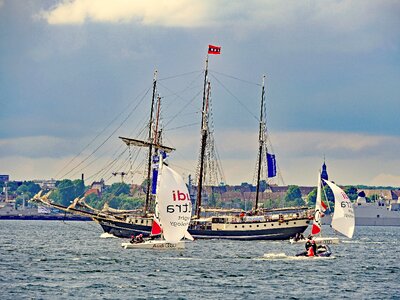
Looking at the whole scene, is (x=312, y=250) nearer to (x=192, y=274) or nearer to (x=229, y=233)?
(x=192, y=274)

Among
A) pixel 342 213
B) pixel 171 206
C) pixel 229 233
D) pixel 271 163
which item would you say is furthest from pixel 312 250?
pixel 271 163

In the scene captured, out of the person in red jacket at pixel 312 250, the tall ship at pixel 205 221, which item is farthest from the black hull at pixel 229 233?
the person in red jacket at pixel 312 250

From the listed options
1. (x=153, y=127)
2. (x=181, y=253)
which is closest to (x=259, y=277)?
(x=181, y=253)

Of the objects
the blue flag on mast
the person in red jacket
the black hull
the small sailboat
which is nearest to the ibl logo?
the small sailboat

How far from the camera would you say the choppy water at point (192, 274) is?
80500 millimetres

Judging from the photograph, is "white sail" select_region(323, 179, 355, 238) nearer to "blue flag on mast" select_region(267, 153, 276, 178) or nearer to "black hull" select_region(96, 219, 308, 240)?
"black hull" select_region(96, 219, 308, 240)

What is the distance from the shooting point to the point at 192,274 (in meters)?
94.5

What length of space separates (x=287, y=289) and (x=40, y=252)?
159 feet

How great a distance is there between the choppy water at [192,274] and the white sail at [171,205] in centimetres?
282

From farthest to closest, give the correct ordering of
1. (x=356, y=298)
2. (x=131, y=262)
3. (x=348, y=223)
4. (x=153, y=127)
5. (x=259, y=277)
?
1. (x=153, y=127)
2. (x=348, y=223)
3. (x=131, y=262)
4. (x=259, y=277)
5. (x=356, y=298)

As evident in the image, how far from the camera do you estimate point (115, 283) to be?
86.2m

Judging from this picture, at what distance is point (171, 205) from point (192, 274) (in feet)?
73.4

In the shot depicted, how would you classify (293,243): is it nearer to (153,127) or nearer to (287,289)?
(153,127)

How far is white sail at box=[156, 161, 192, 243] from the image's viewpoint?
116 meters
